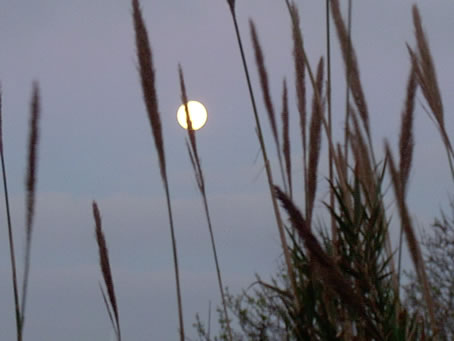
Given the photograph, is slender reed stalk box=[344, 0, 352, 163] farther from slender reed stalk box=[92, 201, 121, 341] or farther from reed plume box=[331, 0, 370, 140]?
slender reed stalk box=[92, 201, 121, 341]

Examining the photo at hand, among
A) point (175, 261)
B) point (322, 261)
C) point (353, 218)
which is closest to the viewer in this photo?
point (322, 261)

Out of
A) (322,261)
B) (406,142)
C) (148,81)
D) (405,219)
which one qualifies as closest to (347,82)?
(406,142)

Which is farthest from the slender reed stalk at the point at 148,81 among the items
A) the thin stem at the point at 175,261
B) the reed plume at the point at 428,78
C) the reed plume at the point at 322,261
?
the reed plume at the point at 322,261

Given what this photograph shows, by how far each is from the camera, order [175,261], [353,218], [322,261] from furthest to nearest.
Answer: [175,261], [353,218], [322,261]

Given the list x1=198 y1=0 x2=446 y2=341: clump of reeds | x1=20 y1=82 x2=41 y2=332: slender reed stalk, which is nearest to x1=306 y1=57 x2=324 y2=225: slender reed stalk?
x1=198 y1=0 x2=446 y2=341: clump of reeds

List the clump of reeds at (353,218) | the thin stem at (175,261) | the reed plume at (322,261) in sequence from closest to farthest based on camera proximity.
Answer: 1. the reed plume at (322,261)
2. the clump of reeds at (353,218)
3. the thin stem at (175,261)

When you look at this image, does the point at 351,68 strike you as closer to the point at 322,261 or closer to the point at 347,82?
the point at 347,82

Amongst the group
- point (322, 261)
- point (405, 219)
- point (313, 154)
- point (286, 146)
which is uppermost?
point (286, 146)

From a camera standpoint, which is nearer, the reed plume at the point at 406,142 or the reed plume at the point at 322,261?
the reed plume at the point at 322,261

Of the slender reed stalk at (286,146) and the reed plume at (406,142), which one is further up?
the slender reed stalk at (286,146)

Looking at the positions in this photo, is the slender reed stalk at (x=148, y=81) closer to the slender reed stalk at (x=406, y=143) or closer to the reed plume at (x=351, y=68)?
the reed plume at (x=351, y=68)

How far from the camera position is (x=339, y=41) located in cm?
173

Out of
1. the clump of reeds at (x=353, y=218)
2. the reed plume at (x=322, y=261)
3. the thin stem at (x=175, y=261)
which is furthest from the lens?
the thin stem at (x=175, y=261)

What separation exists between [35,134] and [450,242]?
25.2 feet
